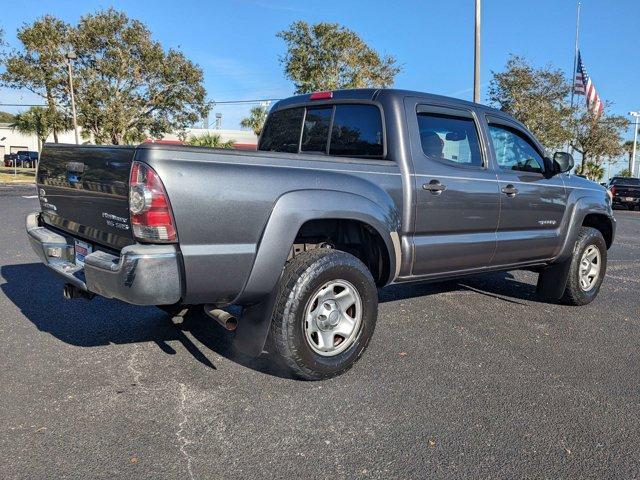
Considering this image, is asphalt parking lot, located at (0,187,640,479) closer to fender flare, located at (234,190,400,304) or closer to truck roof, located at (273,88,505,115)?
fender flare, located at (234,190,400,304)

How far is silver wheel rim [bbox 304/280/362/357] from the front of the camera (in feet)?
11.9

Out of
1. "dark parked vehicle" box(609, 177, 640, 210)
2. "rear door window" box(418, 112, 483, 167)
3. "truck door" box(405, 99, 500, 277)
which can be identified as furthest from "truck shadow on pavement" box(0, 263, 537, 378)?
"dark parked vehicle" box(609, 177, 640, 210)

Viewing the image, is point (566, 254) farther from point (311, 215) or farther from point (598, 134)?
point (598, 134)

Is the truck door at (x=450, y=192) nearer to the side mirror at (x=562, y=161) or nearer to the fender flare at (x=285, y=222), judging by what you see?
the fender flare at (x=285, y=222)

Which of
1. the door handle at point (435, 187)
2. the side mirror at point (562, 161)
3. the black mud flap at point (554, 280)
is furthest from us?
the black mud flap at point (554, 280)

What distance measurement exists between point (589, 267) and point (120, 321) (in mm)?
4810

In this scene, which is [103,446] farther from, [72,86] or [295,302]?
[72,86]

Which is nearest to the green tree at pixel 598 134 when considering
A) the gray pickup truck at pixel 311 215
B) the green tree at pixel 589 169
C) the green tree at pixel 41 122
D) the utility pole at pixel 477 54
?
the green tree at pixel 589 169

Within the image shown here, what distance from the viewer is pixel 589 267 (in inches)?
240

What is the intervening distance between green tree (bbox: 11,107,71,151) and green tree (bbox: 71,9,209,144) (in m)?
1.35

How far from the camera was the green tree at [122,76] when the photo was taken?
3150 centimetres

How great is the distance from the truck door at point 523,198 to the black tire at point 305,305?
5.75 feet

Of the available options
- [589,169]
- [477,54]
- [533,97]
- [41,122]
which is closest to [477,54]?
[477,54]

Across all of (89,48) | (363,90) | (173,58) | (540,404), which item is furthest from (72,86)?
(540,404)
